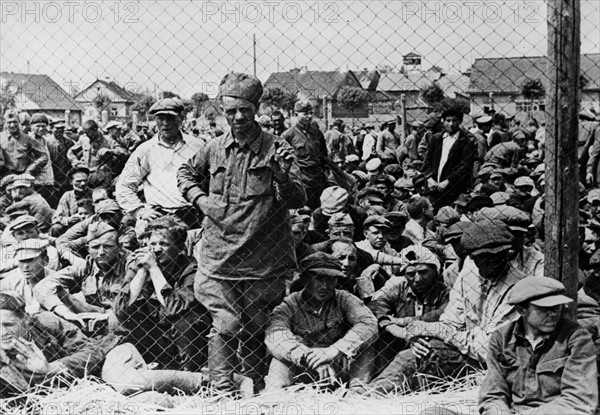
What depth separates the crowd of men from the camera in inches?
168

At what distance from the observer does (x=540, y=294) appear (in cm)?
411

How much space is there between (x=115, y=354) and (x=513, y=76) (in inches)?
128

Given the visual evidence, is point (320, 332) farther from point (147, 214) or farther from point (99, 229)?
point (99, 229)

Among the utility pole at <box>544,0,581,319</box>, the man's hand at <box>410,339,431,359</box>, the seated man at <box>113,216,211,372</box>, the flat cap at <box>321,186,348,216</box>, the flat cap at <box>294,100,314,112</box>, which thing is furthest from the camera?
the flat cap at <box>294,100,314,112</box>

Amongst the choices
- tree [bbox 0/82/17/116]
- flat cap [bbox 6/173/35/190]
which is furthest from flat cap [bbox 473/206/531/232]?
tree [bbox 0/82/17/116]

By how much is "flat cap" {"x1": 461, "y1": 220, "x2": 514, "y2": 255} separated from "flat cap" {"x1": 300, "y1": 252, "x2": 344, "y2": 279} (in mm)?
791

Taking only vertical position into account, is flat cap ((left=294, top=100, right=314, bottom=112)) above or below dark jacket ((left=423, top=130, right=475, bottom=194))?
above

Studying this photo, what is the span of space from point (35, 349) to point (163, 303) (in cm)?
83

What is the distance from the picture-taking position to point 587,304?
4914 millimetres

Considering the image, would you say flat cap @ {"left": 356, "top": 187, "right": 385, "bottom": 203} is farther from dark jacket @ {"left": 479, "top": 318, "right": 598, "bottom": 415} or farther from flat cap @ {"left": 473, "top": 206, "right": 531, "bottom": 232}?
dark jacket @ {"left": 479, "top": 318, "right": 598, "bottom": 415}

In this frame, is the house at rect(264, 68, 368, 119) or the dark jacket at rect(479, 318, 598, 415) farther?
the house at rect(264, 68, 368, 119)

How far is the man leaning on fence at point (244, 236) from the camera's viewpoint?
5.14 metres

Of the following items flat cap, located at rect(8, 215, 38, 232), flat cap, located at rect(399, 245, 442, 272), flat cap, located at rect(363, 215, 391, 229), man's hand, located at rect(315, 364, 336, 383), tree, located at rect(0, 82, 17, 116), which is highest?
tree, located at rect(0, 82, 17, 116)

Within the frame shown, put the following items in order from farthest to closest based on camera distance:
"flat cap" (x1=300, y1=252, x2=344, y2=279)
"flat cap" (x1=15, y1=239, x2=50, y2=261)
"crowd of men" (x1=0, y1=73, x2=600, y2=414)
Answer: "flat cap" (x1=15, y1=239, x2=50, y2=261)
"flat cap" (x1=300, y1=252, x2=344, y2=279)
"crowd of men" (x1=0, y1=73, x2=600, y2=414)
